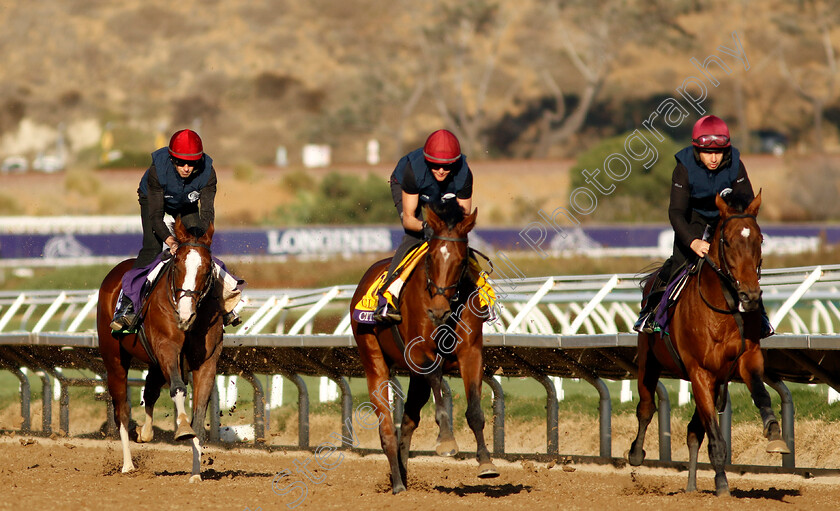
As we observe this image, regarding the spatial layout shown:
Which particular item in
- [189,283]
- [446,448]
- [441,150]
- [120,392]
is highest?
Answer: [441,150]

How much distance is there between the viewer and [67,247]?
118 ft

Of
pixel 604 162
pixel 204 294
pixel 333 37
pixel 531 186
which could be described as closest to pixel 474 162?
pixel 531 186

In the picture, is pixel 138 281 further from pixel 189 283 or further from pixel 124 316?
pixel 189 283

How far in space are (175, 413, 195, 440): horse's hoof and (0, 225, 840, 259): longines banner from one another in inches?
932

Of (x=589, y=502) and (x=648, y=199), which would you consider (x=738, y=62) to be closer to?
(x=648, y=199)

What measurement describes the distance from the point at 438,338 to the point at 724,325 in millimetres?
1663

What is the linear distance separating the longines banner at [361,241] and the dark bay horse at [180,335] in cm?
2208

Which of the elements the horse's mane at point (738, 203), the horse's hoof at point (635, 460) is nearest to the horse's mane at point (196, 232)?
the horse's hoof at point (635, 460)

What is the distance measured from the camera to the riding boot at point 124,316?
29.1 ft

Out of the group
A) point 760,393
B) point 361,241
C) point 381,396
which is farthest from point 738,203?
point 361,241

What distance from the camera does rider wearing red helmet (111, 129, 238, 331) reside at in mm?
8672

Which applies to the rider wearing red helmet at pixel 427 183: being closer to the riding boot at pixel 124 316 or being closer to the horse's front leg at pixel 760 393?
the horse's front leg at pixel 760 393

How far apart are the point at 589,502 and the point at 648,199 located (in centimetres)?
3646

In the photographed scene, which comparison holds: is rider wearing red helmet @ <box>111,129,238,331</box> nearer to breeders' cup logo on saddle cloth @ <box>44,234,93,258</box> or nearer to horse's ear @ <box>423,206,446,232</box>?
horse's ear @ <box>423,206,446,232</box>
